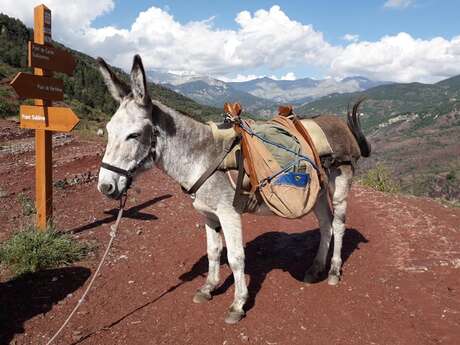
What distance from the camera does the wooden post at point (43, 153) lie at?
18.9 ft

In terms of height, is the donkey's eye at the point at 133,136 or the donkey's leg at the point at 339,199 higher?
the donkey's eye at the point at 133,136

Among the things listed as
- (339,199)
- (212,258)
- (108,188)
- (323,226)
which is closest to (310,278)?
(323,226)

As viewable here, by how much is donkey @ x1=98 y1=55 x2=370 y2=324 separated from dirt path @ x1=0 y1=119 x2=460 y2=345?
14.7 inches

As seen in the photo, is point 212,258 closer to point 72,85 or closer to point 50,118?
point 50,118

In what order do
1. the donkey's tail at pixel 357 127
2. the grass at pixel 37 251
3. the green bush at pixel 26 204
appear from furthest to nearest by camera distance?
the green bush at pixel 26 204, the donkey's tail at pixel 357 127, the grass at pixel 37 251

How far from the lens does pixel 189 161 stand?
402 centimetres

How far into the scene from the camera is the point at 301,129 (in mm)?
4762

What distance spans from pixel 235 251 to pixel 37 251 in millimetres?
2936

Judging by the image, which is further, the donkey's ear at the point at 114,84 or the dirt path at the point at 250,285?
the dirt path at the point at 250,285

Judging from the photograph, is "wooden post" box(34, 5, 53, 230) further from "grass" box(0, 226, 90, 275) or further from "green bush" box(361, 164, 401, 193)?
"green bush" box(361, 164, 401, 193)

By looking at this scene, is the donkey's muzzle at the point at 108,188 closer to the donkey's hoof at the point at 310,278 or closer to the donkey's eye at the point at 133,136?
the donkey's eye at the point at 133,136

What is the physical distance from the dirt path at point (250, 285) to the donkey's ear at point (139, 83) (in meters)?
2.45

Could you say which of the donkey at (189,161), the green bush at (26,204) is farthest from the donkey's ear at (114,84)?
the green bush at (26,204)

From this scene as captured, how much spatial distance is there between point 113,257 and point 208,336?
7.70 ft
